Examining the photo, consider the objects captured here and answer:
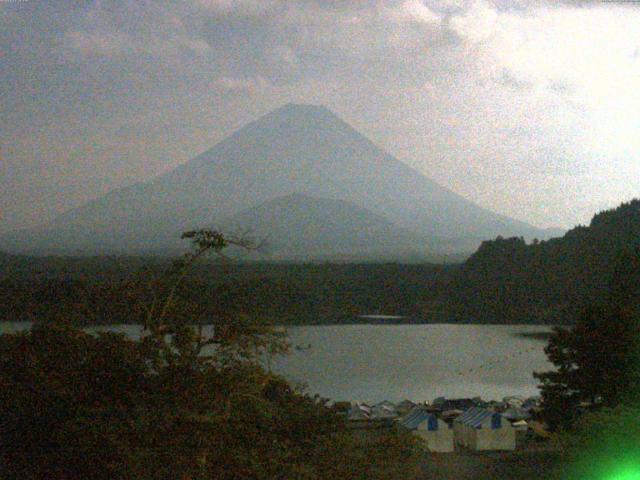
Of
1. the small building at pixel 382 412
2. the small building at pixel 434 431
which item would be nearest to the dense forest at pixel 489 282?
the small building at pixel 382 412

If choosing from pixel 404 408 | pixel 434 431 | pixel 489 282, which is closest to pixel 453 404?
pixel 404 408

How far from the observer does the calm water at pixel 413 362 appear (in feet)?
50.5

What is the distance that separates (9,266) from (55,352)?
1877 cm

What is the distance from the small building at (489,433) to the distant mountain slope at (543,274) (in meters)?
21.1

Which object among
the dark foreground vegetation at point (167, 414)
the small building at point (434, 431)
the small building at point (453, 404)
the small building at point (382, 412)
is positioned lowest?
the small building at point (453, 404)

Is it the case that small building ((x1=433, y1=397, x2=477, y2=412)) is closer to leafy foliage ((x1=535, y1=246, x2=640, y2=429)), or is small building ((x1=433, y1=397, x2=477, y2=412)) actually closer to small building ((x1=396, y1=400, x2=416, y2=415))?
small building ((x1=396, y1=400, x2=416, y2=415))

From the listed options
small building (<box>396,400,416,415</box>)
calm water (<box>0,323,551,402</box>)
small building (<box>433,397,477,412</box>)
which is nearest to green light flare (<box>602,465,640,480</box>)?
small building (<box>396,400,416,415</box>)

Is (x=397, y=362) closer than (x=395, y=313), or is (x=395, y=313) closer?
(x=397, y=362)

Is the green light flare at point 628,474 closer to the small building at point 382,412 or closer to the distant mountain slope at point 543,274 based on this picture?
the small building at point 382,412

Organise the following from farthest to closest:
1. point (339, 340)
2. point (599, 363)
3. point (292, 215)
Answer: point (292, 215) → point (339, 340) → point (599, 363)

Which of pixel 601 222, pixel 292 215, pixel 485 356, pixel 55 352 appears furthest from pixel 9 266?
pixel 292 215

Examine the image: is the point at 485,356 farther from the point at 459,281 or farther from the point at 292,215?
the point at 292,215

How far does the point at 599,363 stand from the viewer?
757 cm

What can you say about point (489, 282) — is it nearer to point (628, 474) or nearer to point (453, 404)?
point (453, 404)
